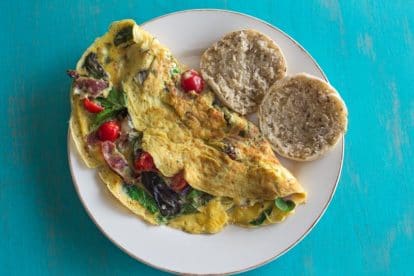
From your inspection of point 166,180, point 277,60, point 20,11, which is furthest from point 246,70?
point 20,11

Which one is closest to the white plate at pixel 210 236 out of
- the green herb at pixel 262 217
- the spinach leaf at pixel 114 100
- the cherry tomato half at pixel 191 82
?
the green herb at pixel 262 217

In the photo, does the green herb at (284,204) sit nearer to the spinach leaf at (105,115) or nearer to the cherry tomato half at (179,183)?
the cherry tomato half at (179,183)

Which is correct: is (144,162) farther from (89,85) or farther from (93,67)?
(93,67)

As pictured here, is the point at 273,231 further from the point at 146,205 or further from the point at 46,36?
the point at 46,36

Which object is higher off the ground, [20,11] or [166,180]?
[20,11]

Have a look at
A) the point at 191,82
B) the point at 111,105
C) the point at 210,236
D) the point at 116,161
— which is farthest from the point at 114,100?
the point at 210,236
